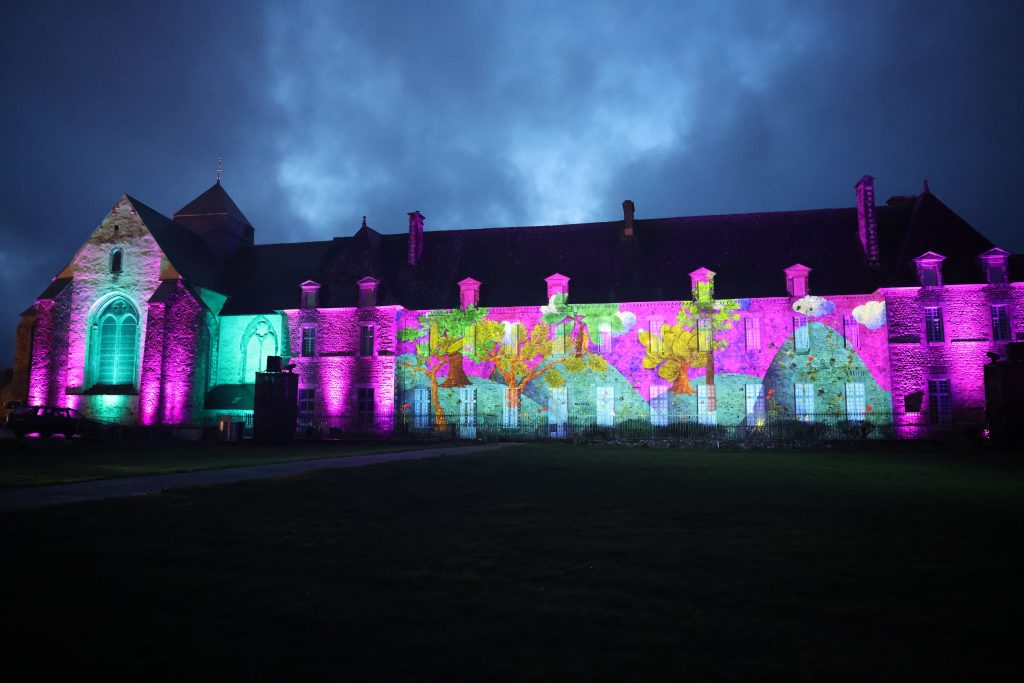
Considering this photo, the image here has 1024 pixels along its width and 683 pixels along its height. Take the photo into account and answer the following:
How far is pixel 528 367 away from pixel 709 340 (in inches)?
366

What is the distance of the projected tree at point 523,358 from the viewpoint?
35.4 meters

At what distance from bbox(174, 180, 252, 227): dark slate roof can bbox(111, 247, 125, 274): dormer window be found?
28.1 ft

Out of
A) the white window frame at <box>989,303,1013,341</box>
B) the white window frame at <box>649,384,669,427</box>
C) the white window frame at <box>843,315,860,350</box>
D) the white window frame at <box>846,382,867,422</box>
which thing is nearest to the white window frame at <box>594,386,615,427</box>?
the white window frame at <box>649,384,669,427</box>

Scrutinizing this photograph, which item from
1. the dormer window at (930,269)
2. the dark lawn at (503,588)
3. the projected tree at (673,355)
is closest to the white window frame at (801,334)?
the projected tree at (673,355)

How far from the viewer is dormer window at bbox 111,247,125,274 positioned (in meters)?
38.8

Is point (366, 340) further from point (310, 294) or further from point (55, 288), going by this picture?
point (55, 288)

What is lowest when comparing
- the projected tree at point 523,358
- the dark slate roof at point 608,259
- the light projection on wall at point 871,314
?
the projected tree at point 523,358

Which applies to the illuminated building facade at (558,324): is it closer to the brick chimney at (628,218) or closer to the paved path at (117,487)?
the brick chimney at (628,218)

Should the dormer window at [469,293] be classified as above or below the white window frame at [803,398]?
above

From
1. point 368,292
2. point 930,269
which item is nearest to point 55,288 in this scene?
point 368,292

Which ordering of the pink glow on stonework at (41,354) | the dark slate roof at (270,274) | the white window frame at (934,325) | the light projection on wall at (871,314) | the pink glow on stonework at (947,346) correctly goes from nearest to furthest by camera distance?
1. the pink glow on stonework at (947,346)
2. the white window frame at (934,325)
3. the light projection on wall at (871,314)
4. the pink glow on stonework at (41,354)
5. the dark slate roof at (270,274)

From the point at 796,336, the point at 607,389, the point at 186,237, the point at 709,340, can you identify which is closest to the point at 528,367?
the point at 607,389

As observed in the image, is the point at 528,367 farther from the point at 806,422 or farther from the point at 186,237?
the point at 186,237

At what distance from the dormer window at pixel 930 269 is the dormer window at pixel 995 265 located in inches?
77.5
